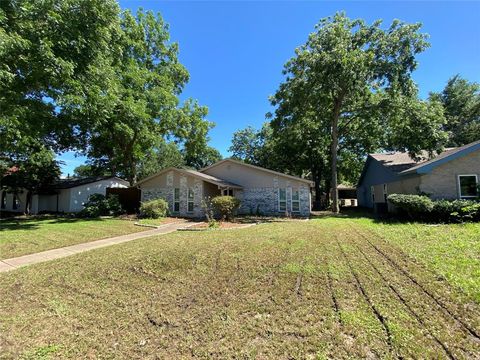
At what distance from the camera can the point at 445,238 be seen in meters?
8.12

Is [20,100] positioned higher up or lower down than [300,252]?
higher up

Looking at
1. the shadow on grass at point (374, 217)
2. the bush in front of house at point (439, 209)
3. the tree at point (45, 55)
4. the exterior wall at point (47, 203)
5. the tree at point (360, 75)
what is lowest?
the shadow on grass at point (374, 217)

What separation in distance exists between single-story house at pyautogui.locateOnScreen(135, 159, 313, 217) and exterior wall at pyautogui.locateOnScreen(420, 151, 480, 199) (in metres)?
7.21

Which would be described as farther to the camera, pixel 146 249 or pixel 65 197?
pixel 65 197

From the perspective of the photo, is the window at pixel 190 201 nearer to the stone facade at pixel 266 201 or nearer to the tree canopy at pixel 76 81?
the stone facade at pixel 266 201

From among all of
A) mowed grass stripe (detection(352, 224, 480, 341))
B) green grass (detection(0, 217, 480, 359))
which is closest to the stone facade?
green grass (detection(0, 217, 480, 359))

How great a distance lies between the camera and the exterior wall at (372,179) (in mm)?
20750

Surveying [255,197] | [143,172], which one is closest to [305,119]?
[255,197]

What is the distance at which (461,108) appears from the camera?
31938mm

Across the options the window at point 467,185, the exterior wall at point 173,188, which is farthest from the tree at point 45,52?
the window at point 467,185

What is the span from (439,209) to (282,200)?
991 centimetres

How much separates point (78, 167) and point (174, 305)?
77.8 metres

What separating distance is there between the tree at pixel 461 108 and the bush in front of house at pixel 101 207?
34.6m

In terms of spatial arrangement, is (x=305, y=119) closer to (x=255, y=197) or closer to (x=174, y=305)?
(x=255, y=197)
